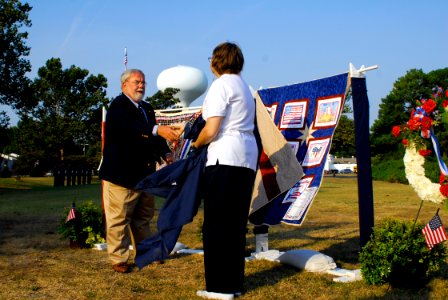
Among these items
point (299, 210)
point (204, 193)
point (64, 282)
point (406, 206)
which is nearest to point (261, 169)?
point (299, 210)

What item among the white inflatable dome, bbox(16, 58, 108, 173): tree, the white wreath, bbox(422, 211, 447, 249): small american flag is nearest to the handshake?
the white wreath

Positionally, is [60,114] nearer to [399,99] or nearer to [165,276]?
[399,99]

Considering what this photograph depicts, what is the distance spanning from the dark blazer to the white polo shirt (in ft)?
4.79

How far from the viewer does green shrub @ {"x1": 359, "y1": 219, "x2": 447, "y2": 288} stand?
4.91 meters

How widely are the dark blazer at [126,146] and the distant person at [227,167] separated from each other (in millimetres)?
1464

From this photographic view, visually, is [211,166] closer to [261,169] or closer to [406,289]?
[261,169]

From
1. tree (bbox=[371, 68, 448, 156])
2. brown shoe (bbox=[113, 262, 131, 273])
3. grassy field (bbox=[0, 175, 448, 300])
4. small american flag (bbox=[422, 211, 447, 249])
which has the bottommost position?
grassy field (bbox=[0, 175, 448, 300])

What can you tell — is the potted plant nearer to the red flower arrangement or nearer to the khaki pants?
the khaki pants

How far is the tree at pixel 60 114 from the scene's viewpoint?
5034 centimetres

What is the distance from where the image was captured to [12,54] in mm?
30766

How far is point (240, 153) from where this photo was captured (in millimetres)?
4492

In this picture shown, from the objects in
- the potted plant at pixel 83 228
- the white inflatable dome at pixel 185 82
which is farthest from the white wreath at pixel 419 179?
the white inflatable dome at pixel 185 82

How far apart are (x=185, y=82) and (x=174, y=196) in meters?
37.7

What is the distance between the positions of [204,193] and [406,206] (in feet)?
40.9
